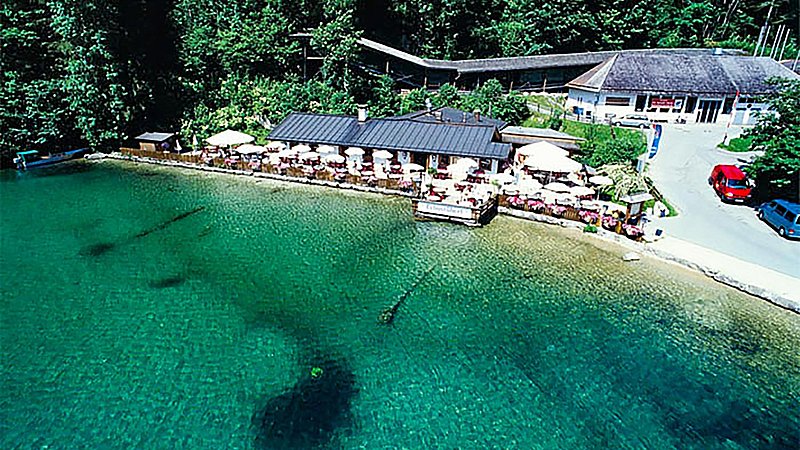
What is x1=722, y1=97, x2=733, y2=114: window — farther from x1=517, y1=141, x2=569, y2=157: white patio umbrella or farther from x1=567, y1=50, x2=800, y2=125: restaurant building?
x1=517, y1=141, x2=569, y2=157: white patio umbrella

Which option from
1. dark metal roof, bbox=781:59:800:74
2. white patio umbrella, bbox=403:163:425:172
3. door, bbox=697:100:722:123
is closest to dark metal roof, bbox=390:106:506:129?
white patio umbrella, bbox=403:163:425:172

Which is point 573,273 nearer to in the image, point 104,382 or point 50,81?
point 104,382

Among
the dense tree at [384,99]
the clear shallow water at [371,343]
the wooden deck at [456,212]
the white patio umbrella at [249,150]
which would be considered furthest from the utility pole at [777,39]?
the white patio umbrella at [249,150]

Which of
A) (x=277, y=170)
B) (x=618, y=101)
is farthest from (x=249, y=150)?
(x=618, y=101)

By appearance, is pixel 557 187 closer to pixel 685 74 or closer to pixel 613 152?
pixel 613 152

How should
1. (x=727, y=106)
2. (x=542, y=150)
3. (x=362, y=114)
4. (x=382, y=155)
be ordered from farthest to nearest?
(x=727, y=106), (x=362, y=114), (x=382, y=155), (x=542, y=150)

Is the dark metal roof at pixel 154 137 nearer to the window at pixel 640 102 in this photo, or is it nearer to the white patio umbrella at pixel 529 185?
the white patio umbrella at pixel 529 185
